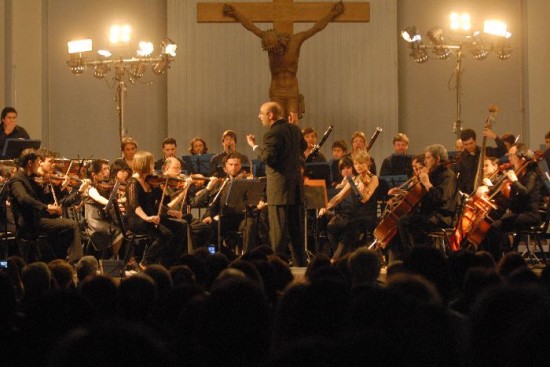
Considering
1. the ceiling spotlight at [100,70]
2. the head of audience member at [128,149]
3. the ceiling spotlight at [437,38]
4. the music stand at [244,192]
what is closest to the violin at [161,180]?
the music stand at [244,192]

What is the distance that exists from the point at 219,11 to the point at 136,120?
265 cm

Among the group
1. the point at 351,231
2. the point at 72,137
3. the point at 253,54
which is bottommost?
the point at 351,231

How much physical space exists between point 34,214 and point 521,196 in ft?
15.0

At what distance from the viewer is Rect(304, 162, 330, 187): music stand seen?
33.9ft

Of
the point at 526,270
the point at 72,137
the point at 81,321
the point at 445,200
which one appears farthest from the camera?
the point at 72,137

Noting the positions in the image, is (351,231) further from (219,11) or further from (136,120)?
(136,120)

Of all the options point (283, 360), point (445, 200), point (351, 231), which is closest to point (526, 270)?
point (283, 360)

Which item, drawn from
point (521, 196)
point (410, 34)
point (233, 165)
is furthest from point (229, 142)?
point (521, 196)

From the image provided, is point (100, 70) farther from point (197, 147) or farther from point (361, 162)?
point (361, 162)

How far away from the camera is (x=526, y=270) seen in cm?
445

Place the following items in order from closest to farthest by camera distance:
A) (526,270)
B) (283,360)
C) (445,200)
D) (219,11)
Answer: (283,360)
(526,270)
(445,200)
(219,11)

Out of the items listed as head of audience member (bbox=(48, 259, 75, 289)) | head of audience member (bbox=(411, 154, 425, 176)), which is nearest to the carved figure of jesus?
head of audience member (bbox=(411, 154, 425, 176))

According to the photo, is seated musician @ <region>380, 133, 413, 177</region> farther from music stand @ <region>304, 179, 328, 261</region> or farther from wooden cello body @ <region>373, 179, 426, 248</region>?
music stand @ <region>304, 179, 328, 261</region>

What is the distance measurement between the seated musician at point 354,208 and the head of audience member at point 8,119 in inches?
136
